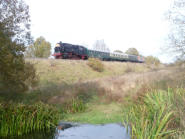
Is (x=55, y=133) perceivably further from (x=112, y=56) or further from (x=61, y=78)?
(x=112, y=56)

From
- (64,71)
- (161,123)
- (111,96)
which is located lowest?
(111,96)

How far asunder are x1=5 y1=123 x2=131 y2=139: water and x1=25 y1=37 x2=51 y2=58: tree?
43.6 m

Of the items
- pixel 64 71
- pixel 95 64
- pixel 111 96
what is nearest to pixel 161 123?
pixel 111 96

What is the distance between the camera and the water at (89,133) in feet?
26.4

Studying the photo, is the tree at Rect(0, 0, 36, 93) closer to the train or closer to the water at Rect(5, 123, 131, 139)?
the water at Rect(5, 123, 131, 139)

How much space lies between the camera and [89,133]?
8625 mm

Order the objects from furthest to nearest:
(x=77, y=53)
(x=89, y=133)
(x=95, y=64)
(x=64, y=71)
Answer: (x=95, y=64), (x=77, y=53), (x=64, y=71), (x=89, y=133)

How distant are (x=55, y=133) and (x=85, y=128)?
1386 mm

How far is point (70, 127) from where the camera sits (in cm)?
984

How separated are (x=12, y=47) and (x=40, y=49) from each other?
125ft

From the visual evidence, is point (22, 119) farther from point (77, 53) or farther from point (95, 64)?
point (95, 64)

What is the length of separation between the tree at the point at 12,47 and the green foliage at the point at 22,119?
5.72m

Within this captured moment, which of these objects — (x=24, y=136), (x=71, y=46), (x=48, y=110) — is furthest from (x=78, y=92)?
(x=71, y=46)

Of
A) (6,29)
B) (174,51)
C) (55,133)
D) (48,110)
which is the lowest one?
(55,133)
